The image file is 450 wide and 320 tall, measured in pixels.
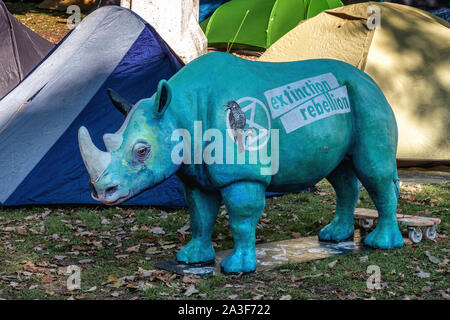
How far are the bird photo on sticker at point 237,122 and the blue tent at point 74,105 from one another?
108 inches

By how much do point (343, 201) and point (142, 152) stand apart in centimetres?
225

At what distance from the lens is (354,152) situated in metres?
5.50

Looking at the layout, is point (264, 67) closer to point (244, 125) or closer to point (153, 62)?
point (244, 125)

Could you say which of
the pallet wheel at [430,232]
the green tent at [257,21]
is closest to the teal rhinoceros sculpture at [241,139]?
the pallet wheel at [430,232]

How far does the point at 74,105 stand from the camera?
7.39 metres

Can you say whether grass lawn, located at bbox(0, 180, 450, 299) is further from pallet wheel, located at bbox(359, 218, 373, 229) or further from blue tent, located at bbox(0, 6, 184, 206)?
pallet wheel, located at bbox(359, 218, 373, 229)

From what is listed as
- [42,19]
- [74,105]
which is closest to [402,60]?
[74,105]

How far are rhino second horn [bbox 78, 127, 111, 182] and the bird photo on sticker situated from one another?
96cm

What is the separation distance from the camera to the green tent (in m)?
15.5

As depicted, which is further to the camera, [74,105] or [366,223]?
[74,105]

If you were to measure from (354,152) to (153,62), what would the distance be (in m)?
3.16

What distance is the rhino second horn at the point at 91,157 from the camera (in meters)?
4.37

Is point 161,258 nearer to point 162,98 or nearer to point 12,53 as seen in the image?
point 162,98

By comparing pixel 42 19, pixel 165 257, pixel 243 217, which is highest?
pixel 42 19
